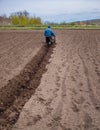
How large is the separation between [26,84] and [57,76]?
1645mm

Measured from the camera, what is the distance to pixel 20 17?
392 feet

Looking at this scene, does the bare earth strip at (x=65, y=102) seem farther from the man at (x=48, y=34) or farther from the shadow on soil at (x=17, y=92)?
the man at (x=48, y=34)

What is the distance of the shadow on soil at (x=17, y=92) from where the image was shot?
821 cm

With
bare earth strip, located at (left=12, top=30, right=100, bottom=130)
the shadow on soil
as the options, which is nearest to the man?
the shadow on soil

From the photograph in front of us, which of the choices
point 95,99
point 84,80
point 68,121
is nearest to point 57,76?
point 84,80

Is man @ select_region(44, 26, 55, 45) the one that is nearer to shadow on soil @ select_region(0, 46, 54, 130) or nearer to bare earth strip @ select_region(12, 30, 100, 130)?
shadow on soil @ select_region(0, 46, 54, 130)

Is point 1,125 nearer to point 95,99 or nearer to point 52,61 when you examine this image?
point 95,99

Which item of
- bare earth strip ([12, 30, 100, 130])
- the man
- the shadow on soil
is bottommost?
the shadow on soil

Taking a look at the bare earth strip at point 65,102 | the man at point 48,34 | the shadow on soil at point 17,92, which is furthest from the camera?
the man at point 48,34

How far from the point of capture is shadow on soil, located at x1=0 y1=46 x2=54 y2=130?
26.9ft

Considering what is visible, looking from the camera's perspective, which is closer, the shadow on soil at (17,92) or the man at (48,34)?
the shadow on soil at (17,92)

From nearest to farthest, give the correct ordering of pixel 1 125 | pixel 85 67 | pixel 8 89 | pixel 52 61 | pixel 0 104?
pixel 1 125
pixel 0 104
pixel 8 89
pixel 85 67
pixel 52 61

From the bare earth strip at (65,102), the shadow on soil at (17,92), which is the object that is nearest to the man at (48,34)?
the shadow on soil at (17,92)

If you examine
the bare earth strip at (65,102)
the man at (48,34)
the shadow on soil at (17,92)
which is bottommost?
the shadow on soil at (17,92)
